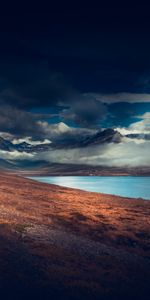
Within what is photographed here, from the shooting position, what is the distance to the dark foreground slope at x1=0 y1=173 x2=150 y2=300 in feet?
83.5

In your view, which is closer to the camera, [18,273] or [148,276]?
[18,273]

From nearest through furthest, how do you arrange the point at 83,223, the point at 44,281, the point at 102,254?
1. the point at 44,281
2. the point at 102,254
3. the point at 83,223

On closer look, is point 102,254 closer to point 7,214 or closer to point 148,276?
point 148,276

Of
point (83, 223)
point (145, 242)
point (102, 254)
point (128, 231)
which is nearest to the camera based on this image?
point (102, 254)

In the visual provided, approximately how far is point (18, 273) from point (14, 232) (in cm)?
1310

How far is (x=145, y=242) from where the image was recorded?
44.3 meters

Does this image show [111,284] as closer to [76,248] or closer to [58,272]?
[58,272]

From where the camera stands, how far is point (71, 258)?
33000 millimetres

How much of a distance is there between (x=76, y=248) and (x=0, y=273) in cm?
1215

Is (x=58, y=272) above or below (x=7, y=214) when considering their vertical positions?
below

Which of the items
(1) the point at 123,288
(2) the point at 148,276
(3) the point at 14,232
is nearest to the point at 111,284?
(1) the point at 123,288

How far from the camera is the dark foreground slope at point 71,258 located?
83.5 ft

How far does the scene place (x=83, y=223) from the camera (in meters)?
53.7

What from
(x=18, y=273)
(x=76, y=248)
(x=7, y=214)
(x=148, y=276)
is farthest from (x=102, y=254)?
(x=7, y=214)
